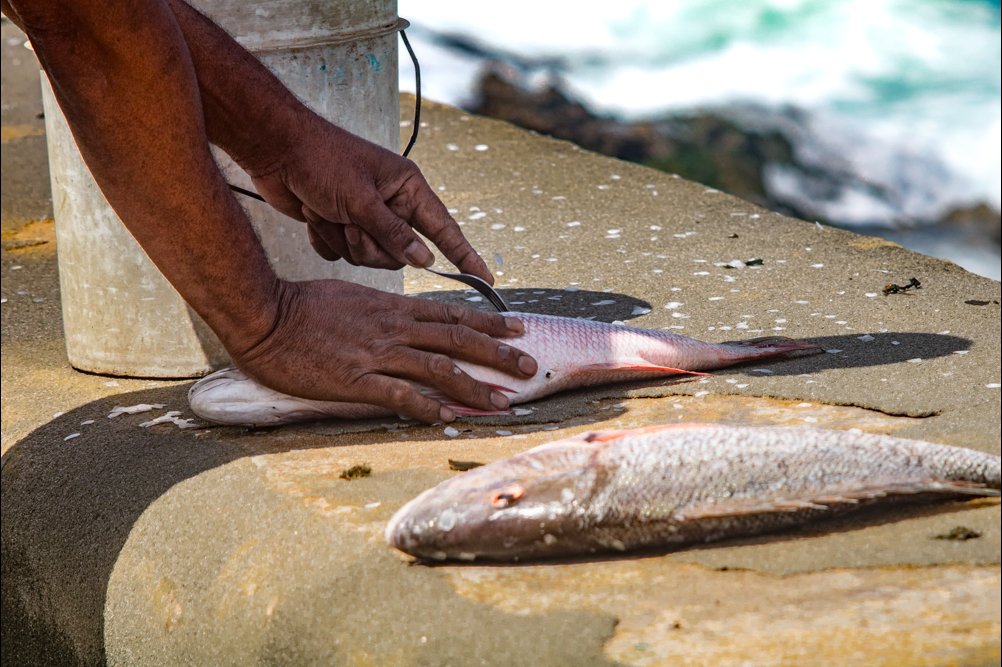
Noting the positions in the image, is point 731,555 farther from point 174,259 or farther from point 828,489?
point 174,259

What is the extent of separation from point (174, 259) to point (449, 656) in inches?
49.7

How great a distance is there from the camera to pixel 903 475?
2307mm

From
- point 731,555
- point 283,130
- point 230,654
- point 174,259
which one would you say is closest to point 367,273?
point 283,130

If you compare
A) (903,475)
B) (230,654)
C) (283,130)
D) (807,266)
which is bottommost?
(230,654)

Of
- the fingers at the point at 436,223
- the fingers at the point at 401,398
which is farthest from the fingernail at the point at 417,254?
the fingers at the point at 401,398

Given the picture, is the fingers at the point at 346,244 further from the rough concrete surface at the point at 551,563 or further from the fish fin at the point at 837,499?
the fish fin at the point at 837,499

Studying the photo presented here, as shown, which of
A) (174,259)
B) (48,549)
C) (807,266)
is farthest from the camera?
(807,266)

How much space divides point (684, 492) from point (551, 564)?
0.29 meters

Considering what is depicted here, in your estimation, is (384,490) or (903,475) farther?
(384,490)

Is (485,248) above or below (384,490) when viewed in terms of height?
above

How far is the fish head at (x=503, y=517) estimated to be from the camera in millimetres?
2322

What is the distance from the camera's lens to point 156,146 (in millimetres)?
2812

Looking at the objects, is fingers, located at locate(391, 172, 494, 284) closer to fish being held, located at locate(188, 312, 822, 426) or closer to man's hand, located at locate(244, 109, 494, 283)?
man's hand, located at locate(244, 109, 494, 283)

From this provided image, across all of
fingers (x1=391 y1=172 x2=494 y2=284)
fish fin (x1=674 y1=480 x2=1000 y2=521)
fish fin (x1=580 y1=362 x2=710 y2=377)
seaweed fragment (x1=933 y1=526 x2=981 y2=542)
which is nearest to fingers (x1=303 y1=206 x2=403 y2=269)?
fingers (x1=391 y1=172 x2=494 y2=284)
